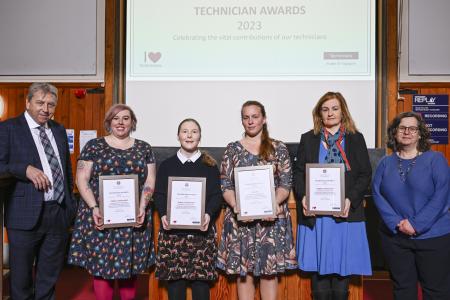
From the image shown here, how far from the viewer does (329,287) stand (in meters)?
2.60

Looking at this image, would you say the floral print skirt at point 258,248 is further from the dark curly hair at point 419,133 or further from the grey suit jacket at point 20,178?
the grey suit jacket at point 20,178

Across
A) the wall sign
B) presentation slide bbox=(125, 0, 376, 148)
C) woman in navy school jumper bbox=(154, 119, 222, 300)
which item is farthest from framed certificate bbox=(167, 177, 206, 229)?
the wall sign

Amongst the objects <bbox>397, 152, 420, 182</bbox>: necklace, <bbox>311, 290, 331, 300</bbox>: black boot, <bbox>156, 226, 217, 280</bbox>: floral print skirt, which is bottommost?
<bbox>311, 290, 331, 300</bbox>: black boot

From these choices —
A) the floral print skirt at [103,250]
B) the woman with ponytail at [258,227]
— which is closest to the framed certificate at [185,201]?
the woman with ponytail at [258,227]

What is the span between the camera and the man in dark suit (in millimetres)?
2404

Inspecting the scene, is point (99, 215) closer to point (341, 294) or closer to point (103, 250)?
point (103, 250)

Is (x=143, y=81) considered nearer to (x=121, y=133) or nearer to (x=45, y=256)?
(x=121, y=133)

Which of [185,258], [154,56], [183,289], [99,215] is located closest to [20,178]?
[99,215]

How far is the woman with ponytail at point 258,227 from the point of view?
2.54 m

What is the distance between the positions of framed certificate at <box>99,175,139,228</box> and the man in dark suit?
276 mm

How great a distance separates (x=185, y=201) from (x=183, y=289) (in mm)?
562

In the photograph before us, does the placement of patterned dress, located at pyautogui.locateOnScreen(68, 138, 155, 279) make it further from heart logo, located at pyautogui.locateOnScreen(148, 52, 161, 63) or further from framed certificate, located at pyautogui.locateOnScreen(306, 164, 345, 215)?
heart logo, located at pyautogui.locateOnScreen(148, 52, 161, 63)

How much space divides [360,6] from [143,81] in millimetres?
2086

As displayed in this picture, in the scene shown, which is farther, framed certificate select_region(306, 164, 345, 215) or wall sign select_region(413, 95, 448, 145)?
wall sign select_region(413, 95, 448, 145)
